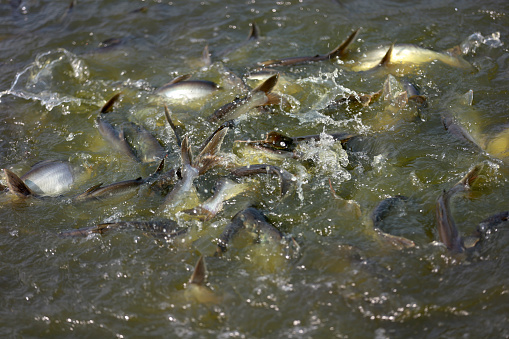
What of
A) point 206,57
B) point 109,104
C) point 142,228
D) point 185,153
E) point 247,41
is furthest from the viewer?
point 247,41

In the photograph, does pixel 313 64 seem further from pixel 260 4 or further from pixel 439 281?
pixel 439 281

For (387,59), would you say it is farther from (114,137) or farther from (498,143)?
(114,137)

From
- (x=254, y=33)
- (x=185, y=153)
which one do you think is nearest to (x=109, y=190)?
(x=185, y=153)

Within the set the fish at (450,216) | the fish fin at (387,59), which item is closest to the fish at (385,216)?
the fish at (450,216)


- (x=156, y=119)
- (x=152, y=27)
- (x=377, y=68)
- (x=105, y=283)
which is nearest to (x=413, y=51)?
(x=377, y=68)

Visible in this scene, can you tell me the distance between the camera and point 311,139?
415 centimetres

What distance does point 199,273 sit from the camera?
119 inches

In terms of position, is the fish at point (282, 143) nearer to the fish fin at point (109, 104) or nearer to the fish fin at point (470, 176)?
the fish fin at point (470, 176)

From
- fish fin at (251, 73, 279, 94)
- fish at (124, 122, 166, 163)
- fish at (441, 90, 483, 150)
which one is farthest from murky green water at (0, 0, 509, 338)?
fish fin at (251, 73, 279, 94)

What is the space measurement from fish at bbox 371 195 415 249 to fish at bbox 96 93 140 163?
7.30 ft

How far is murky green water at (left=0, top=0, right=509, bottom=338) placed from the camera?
2.91 m

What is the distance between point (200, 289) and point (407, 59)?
145 inches

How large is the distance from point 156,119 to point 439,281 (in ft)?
10.4

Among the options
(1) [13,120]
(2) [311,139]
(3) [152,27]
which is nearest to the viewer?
(2) [311,139]
